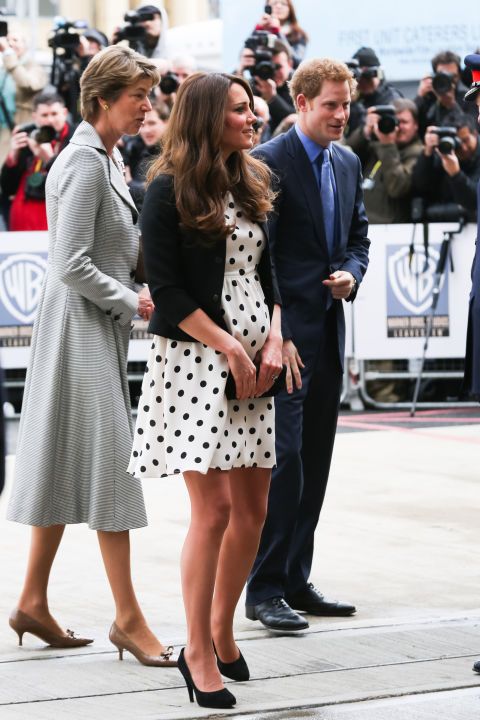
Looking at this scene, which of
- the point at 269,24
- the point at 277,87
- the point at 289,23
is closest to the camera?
the point at 277,87

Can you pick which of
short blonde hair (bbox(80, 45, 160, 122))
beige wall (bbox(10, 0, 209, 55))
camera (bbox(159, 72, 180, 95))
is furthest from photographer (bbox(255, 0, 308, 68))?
beige wall (bbox(10, 0, 209, 55))

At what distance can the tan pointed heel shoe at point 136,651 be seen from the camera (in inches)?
191

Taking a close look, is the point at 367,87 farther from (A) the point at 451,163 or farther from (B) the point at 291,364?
(B) the point at 291,364

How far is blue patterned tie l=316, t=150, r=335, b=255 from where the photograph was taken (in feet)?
18.5

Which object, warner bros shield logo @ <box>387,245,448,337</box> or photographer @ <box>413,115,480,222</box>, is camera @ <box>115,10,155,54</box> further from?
warner bros shield logo @ <box>387,245,448,337</box>

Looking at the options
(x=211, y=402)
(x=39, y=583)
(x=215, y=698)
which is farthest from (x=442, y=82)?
(x=215, y=698)

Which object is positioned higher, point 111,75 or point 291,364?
point 111,75

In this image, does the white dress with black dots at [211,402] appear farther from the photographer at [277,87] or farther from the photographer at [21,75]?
the photographer at [21,75]

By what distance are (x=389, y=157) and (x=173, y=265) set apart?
8.19m

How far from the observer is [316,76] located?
5.54 m

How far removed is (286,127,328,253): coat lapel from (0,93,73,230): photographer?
6801 millimetres

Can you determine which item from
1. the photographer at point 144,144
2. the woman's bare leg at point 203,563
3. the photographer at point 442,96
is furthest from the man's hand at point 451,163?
the woman's bare leg at point 203,563

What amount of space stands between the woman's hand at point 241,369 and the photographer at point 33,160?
8.09m

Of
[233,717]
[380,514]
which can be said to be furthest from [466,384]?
[380,514]
